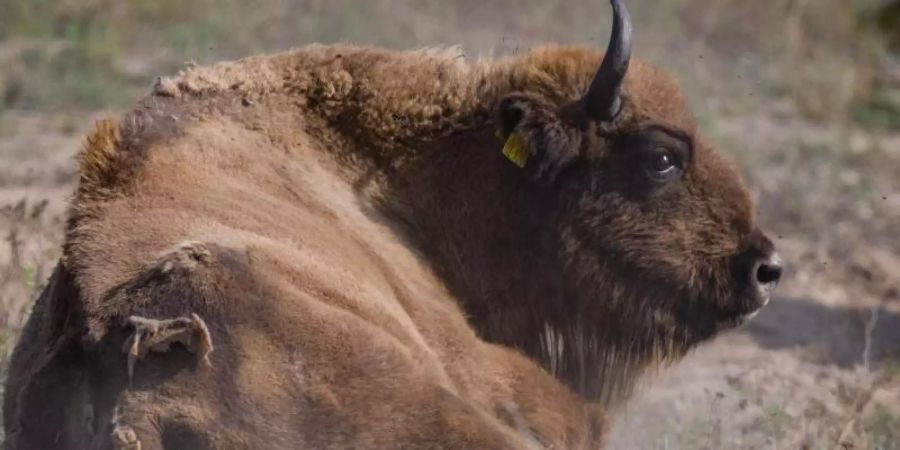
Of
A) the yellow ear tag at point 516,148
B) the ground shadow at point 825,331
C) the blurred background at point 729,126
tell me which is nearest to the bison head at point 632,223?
the yellow ear tag at point 516,148

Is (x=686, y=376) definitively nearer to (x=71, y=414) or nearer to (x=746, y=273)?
(x=746, y=273)

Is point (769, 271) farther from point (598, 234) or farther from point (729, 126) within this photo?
point (729, 126)

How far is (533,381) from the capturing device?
4.63m

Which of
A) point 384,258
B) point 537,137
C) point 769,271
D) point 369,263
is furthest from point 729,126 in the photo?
point 369,263

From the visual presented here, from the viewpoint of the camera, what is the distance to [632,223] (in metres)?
5.24

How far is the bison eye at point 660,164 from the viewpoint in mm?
5254

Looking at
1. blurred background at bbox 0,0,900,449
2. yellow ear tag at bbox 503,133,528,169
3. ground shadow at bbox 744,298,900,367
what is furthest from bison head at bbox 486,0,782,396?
ground shadow at bbox 744,298,900,367

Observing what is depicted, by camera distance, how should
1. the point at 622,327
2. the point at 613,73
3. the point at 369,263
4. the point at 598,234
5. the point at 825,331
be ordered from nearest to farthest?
the point at 369,263 < the point at 613,73 < the point at 598,234 < the point at 622,327 < the point at 825,331

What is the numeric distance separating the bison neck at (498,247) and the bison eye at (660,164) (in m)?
0.33

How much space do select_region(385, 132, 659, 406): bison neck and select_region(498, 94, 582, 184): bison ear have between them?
0.18 feet

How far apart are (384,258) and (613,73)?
980 millimetres

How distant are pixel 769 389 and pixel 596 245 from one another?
2.72 metres

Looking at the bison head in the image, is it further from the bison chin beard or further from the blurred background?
the blurred background

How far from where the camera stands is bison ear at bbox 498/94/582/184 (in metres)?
5.10
